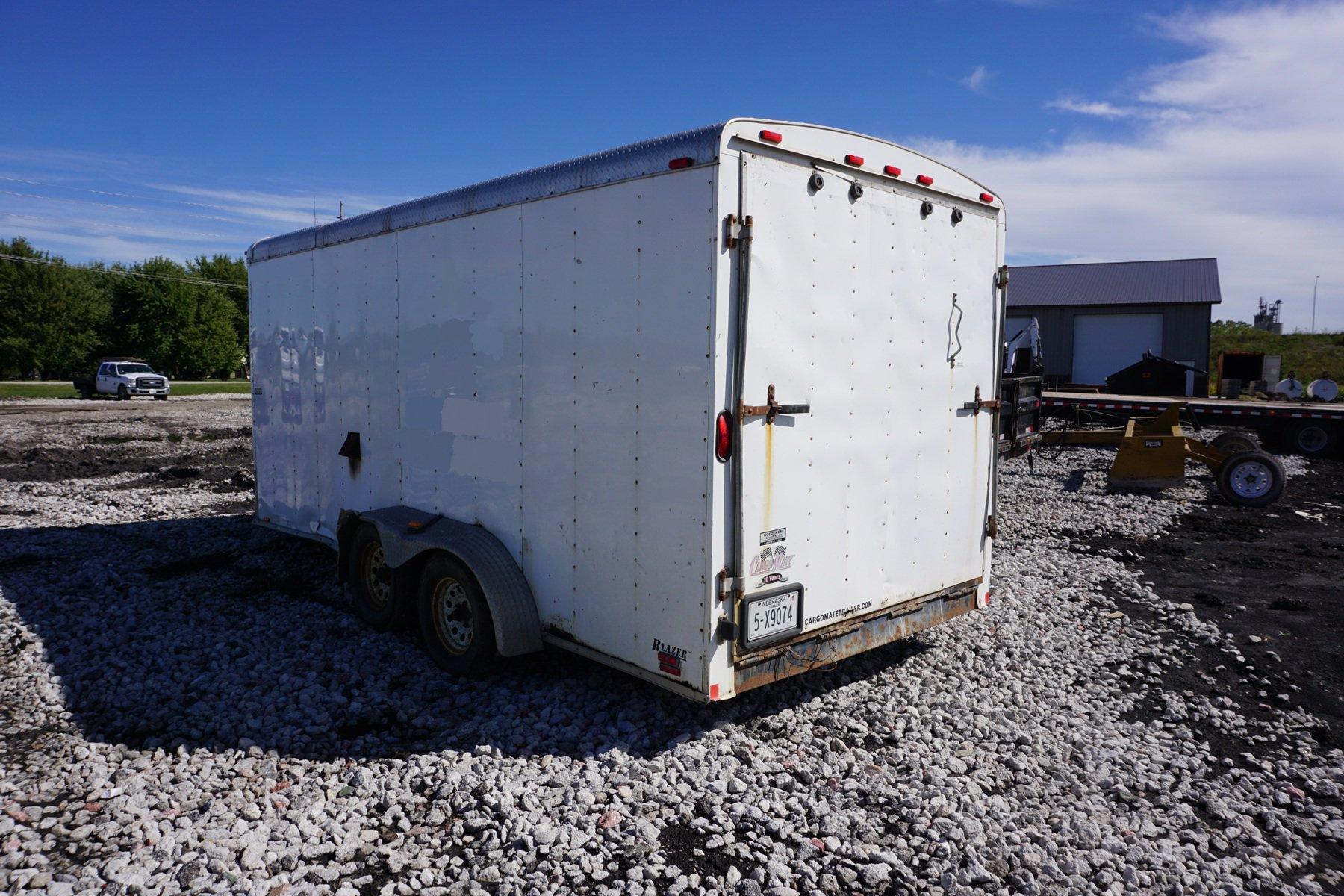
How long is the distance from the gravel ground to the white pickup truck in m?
37.3

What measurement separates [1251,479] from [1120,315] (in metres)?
25.1

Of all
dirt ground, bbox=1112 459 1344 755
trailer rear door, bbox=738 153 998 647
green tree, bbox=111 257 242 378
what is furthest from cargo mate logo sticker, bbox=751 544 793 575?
green tree, bbox=111 257 242 378

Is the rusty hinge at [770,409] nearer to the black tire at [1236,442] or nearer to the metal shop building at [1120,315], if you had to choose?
the black tire at [1236,442]

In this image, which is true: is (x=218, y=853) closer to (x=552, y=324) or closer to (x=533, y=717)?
(x=533, y=717)

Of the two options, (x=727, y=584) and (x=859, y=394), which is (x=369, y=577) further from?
(x=859, y=394)

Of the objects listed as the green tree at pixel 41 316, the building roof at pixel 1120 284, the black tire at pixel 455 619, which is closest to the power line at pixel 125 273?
the green tree at pixel 41 316

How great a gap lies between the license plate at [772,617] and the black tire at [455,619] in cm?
175

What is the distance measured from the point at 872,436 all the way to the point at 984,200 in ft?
6.39

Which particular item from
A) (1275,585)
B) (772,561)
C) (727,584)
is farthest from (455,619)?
(1275,585)

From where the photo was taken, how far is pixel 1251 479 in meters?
12.7

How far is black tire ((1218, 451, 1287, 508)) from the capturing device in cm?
1252

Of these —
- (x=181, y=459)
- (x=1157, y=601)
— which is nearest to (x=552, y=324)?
(x=1157, y=601)

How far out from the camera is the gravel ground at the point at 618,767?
3.60 meters

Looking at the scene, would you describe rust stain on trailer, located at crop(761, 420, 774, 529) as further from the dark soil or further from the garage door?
the garage door
